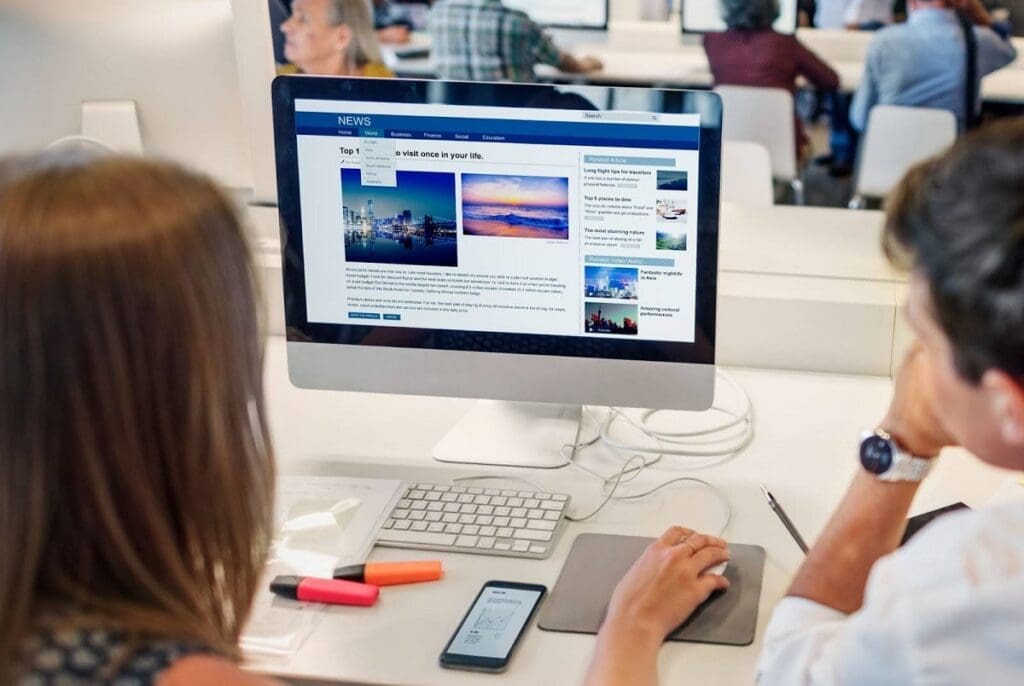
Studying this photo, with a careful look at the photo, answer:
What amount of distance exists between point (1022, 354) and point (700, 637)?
47cm

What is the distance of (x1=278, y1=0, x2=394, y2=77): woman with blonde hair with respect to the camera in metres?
Result: 2.88

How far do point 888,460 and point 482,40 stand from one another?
10.3 ft

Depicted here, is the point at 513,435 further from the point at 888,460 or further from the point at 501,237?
the point at 888,460

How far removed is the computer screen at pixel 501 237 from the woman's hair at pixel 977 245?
1.71ft

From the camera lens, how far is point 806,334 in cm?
178

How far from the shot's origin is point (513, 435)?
63.5 inches

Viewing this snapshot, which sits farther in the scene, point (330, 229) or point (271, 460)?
point (330, 229)

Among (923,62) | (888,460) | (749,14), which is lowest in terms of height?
(888,460)

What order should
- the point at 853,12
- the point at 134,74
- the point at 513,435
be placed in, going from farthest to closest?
the point at 853,12, the point at 134,74, the point at 513,435

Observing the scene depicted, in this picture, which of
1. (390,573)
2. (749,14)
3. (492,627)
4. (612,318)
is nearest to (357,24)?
(749,14)

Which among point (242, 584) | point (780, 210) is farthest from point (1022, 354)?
point (780, 210)

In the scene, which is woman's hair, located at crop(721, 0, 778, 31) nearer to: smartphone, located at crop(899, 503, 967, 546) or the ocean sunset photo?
the ocean sunset photo

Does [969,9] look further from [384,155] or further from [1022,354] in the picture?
[1022,354]

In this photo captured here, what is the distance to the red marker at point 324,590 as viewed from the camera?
1.25m
